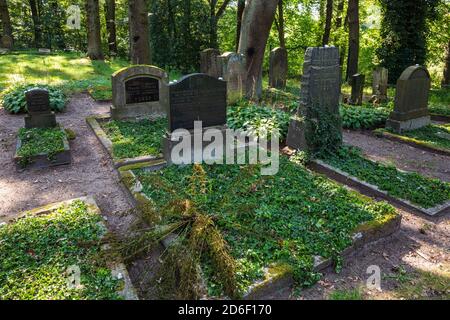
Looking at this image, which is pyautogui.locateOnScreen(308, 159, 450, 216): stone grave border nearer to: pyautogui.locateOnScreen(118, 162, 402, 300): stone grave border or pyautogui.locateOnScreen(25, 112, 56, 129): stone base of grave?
pyautogui.locateOnScreen(118, 162, 402, 300): stone grave border

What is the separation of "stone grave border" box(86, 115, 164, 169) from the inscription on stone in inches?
32.7

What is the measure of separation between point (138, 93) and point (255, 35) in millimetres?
4307

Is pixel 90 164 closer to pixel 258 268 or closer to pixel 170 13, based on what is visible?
pixel 258 268

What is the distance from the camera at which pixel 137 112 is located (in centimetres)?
908

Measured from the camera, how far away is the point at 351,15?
44.7 ft

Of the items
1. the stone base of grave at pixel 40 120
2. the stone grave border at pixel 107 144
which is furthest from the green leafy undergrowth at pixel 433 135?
the stone base of grave at pixel 40 120

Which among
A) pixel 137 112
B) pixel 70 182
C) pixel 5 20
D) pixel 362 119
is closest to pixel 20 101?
pixel 137 112

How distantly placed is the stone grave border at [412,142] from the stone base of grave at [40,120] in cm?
767

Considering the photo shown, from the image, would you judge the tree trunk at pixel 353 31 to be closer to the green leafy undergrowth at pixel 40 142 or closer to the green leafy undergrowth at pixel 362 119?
the green leafy undergrowth at pixel 362 119

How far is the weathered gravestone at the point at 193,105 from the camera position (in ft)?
20.2

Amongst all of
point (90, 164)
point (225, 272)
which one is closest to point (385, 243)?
point (225, 272)

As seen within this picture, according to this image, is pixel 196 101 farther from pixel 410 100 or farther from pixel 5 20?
pixel 5 20

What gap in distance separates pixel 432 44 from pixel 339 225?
20.3 m

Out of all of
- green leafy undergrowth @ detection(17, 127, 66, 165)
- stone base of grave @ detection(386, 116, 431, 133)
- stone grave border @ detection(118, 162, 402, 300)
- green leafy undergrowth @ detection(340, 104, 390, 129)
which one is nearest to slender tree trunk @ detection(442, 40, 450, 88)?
stone base of grave @ detection(386, 116, 431, 133)
